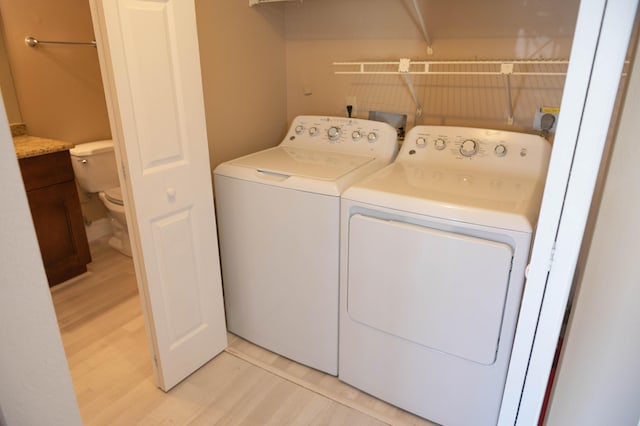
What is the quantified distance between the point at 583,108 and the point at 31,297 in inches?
38.1

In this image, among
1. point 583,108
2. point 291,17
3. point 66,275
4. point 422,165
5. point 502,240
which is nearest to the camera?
point 583,108

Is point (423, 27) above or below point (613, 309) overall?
above

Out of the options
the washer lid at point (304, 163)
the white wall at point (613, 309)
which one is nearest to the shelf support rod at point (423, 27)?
the washer lid at point (304, 163)

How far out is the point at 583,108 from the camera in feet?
2.58

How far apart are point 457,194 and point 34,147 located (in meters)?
Answer: 2.34

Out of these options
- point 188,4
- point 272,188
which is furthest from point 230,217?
point 188,4

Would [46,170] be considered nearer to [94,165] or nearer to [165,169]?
[94,165]

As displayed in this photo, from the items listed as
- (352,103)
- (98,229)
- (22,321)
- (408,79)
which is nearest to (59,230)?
(98,229)

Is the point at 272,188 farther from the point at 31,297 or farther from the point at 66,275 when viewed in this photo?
the point at 66,275

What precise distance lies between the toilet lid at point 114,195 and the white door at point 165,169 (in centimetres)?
132

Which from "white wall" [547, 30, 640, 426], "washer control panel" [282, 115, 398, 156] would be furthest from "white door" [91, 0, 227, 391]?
"white wall" [547, 30, 640, 426]

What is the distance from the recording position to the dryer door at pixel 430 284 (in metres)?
1.38

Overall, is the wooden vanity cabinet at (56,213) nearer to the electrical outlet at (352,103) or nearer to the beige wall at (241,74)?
the beige wall at (241,74)

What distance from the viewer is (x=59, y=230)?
2.58 m
